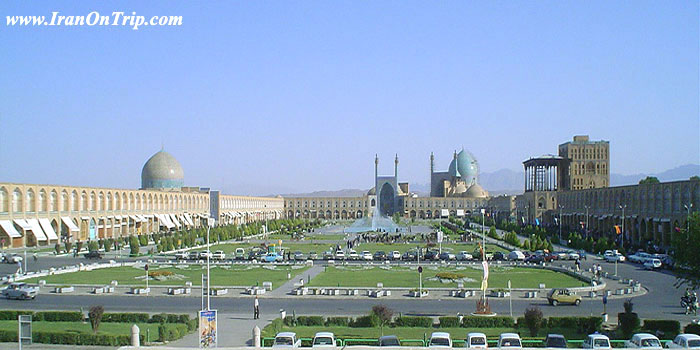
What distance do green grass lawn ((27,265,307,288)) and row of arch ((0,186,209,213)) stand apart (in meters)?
15.4

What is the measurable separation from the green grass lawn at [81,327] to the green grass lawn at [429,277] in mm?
12301

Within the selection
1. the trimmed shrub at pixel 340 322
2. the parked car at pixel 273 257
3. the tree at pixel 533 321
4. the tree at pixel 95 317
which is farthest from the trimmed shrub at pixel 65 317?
the parked car at pixel 273 257

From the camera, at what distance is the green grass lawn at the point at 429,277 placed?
109 ft

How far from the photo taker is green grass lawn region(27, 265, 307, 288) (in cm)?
3381

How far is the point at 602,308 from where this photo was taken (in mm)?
26188

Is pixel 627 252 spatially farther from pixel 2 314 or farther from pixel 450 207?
pixel 450 207

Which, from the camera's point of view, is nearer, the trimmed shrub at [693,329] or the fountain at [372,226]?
the trimmed shrub at [693,329]

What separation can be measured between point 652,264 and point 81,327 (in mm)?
32503

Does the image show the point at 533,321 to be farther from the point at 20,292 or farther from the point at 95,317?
the point at 20,292

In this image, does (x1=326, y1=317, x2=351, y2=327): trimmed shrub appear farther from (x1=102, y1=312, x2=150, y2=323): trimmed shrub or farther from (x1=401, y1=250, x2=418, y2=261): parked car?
(x1=401, y1=250, x2=418, y2=261): parked car

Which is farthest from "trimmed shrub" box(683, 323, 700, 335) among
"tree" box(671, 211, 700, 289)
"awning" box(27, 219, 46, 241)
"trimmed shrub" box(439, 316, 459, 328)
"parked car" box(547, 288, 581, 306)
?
"awning" box(27, 219, 46, 241)

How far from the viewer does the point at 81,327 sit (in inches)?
840

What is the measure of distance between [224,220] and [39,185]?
4412cm

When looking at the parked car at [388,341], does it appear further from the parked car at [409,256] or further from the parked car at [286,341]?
the parked car at [409,256]
